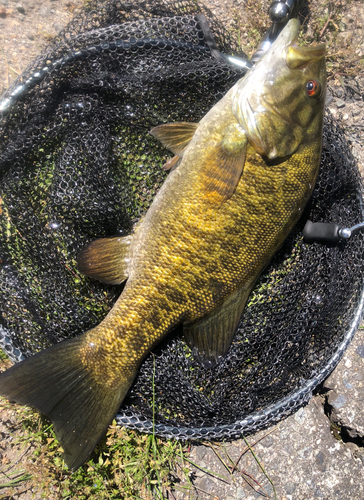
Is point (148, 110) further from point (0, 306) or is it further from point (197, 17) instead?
point (0, 306)

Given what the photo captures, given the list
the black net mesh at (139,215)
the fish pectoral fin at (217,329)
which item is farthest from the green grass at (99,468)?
the fish pectoral fin at (217,329)

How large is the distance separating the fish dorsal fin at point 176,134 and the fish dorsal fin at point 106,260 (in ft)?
2.09

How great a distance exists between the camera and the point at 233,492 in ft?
8.21

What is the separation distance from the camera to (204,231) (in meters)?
1.95

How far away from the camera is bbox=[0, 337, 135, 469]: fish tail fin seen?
1.93 metres

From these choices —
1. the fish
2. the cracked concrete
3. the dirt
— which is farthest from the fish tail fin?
the dirt

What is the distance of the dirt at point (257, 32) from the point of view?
3.04 meters

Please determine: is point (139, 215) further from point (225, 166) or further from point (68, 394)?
point (68, 394)

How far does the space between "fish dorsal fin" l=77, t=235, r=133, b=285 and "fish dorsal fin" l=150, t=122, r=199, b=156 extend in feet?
2.09

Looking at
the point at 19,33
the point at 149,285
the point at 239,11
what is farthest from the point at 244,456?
the point at 19,33

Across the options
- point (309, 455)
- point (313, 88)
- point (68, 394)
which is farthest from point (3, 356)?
point (313, 88)

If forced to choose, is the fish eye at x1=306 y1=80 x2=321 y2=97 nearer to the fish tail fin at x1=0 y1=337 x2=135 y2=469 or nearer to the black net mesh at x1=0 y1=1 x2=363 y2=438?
the black net mesh at x1=0 y1=1 x2=363 y2=438

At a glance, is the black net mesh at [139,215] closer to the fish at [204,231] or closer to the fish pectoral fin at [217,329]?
the fish pectoral fin at [217,329]

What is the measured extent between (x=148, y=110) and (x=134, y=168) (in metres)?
0.39
